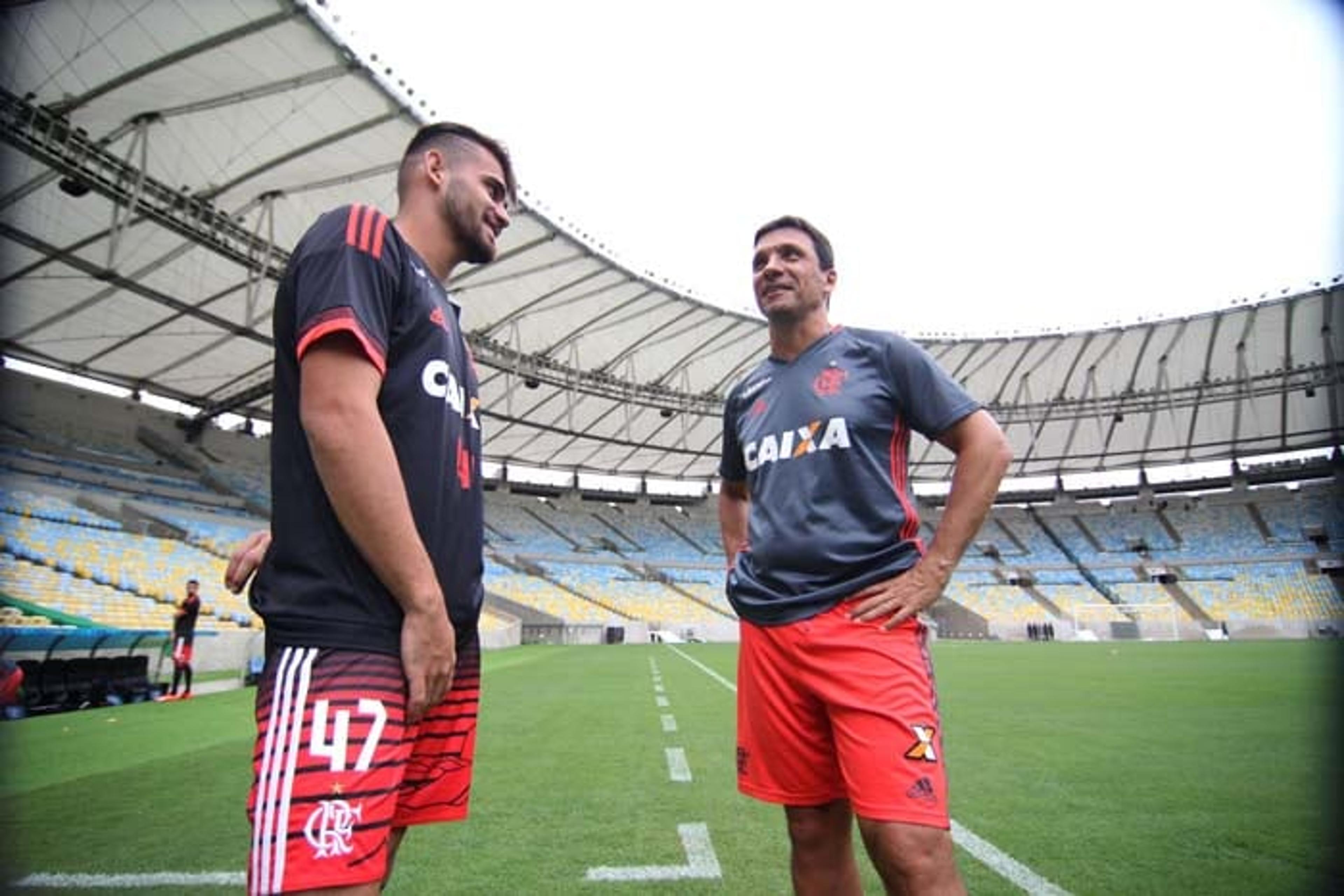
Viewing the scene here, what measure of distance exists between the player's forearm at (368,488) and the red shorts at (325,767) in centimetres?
16

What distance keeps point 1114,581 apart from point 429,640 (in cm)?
→ 4441

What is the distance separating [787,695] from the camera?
1907 mm

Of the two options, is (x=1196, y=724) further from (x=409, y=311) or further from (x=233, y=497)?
(x=233, y=497)

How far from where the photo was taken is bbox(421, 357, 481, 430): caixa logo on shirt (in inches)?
58.1

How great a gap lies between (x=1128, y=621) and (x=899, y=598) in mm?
38588

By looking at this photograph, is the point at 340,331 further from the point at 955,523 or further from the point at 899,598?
the point at 955,523

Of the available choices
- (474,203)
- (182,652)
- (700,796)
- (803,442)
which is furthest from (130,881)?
(182,652)

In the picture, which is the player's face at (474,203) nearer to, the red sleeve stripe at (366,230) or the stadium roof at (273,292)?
the red sleeve stripe at (366,230)

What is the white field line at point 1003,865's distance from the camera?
2.51 m

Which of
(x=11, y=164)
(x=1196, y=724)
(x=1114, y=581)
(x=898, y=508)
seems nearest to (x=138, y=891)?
(x=898, y=508)

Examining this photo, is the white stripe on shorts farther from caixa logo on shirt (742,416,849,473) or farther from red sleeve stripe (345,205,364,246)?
caixa logo on shirt (742,416,849,473)

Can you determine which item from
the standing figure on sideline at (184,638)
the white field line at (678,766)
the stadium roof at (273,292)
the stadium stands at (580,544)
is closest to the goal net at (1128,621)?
the stadium stands at (580,544)

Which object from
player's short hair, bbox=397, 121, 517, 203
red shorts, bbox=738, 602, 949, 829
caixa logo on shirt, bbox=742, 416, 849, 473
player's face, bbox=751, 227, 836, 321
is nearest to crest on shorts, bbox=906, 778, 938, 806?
red shorts, bbox=738, 602, 949, 829

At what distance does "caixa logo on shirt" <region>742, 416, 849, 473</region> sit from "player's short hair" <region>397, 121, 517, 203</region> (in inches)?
40.1
